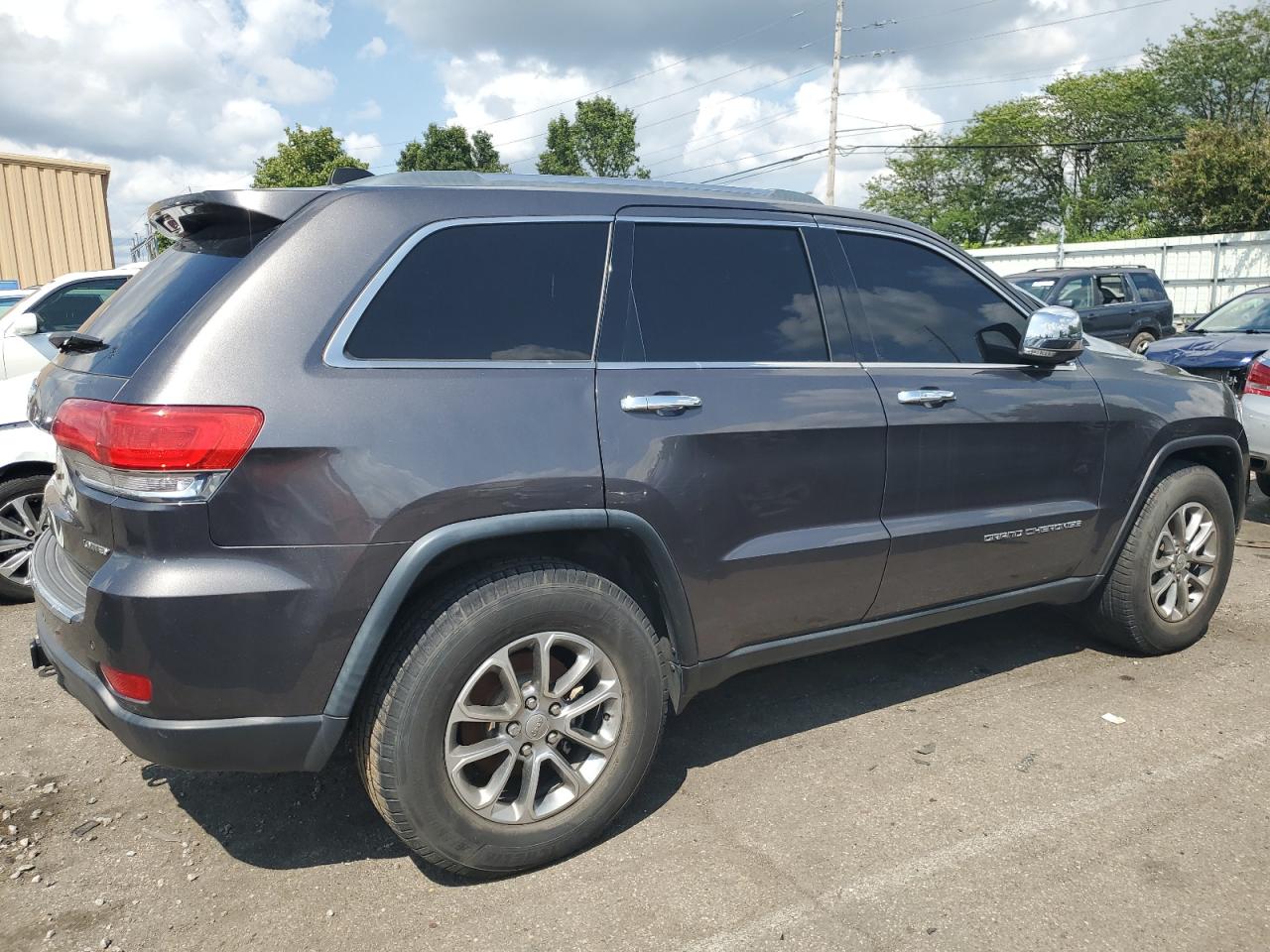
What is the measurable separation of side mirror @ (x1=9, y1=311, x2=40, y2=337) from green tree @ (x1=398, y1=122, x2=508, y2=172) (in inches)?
1756

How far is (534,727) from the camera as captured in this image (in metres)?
2.70

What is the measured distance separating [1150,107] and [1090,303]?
152 ft

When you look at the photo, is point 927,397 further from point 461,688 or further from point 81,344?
point 81,344

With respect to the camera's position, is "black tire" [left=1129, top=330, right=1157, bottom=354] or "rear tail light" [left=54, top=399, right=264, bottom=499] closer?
"rear tail light" [left=54, top=399, right=264, bottom=499]

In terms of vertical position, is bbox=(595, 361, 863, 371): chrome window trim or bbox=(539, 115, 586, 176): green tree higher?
bbox=(539, 115, 586, 176): green tree

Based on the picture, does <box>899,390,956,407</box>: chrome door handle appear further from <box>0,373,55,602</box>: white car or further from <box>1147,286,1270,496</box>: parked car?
<box>1147,286,1270,496</box>: parked car

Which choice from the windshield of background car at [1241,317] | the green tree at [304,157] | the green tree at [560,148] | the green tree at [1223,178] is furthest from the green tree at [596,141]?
the windshield of background car at [1241,317]

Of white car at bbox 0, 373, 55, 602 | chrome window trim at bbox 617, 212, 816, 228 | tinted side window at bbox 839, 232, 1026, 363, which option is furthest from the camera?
white car at bbox 0, 373, 55, 602

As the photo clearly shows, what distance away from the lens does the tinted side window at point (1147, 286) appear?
663 inches

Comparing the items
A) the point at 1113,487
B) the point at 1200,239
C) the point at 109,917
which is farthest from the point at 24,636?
the point at 1200,239

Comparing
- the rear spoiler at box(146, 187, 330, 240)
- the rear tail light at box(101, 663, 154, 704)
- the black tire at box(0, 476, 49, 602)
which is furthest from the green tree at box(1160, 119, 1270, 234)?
the rear tail light at box(101, 663, 154, 704)

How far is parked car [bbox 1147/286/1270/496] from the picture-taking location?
21.8 ft

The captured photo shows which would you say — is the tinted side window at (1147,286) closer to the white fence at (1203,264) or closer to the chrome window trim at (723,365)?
the white fence at (1203,264)

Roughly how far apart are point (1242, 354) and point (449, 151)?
46607 mm
